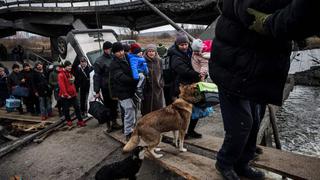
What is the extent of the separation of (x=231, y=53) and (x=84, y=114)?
7.32 m

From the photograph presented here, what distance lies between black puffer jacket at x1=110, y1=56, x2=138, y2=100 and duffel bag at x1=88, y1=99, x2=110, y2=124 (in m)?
0.93

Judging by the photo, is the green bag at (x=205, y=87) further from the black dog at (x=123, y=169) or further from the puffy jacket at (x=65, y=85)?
the puffy jacket at (x=65, y=85)

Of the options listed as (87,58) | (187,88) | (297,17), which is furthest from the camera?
(87,58)

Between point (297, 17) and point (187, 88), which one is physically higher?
point (297, 17)

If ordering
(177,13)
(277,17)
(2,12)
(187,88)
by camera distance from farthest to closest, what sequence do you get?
(2,12)
(177,13)
(187,88)
(277,17)

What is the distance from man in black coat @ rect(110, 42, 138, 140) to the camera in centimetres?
584

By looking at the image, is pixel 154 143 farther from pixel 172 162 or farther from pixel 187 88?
pixel 187 88

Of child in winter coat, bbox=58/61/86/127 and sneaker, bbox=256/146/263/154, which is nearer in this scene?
sneaker, bbox=256/146/263/154

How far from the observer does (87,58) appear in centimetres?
1009

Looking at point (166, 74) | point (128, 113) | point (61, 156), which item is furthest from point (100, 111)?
point (166, 74)

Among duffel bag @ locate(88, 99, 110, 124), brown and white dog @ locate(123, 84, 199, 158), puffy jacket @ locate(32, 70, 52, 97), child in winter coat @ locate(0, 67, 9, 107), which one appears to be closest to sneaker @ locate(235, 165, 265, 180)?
brown and white dog @ locate(123, 84, 199, 158)

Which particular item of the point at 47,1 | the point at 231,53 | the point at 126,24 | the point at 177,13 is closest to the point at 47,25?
the point at 47,1

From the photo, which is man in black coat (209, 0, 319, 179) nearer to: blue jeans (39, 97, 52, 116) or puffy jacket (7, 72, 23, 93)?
blue jeans (39, 97, 52, 116)

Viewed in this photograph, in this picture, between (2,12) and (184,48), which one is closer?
(184,48)
